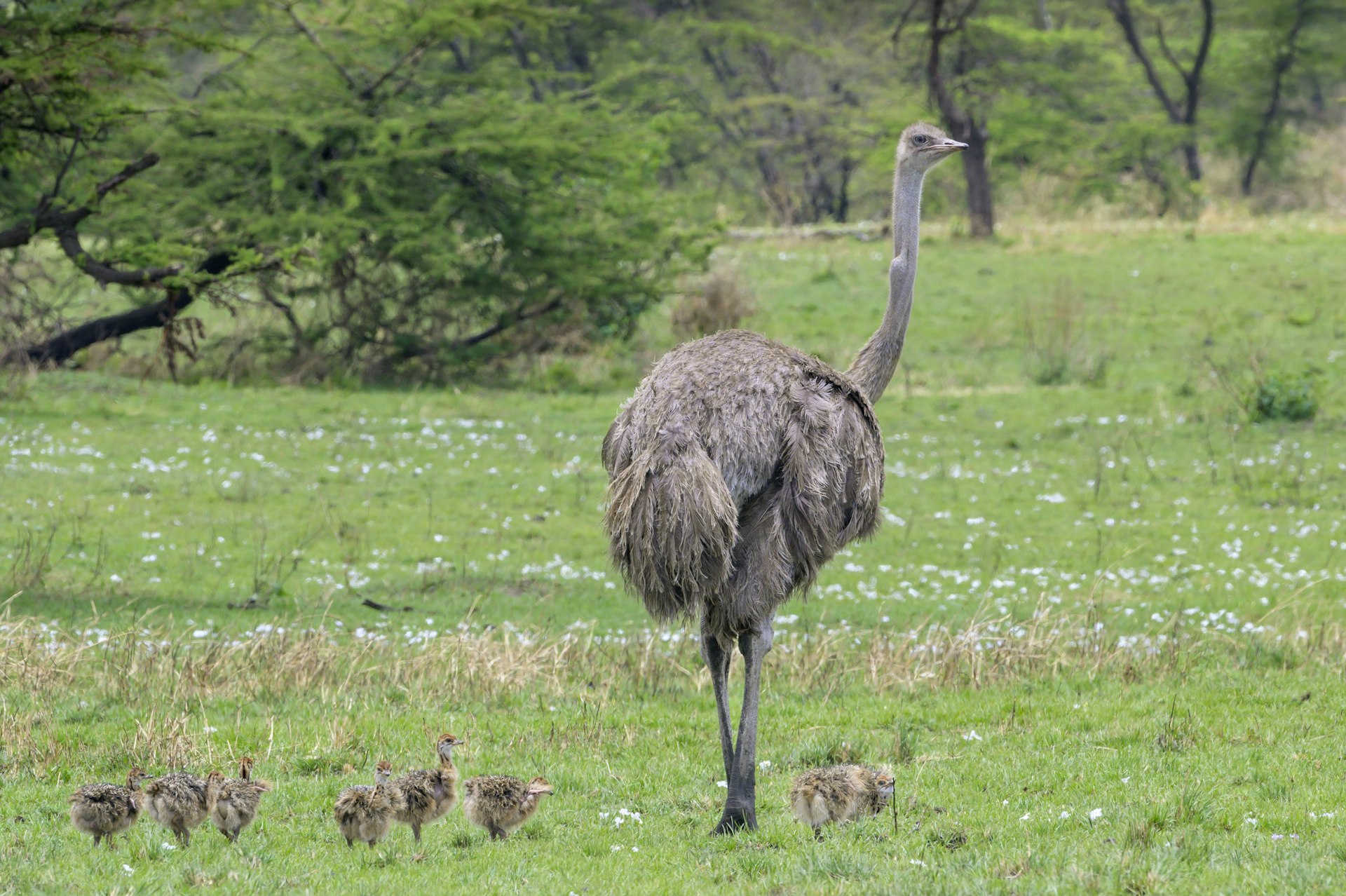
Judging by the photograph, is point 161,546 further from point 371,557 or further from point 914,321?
point 914,321

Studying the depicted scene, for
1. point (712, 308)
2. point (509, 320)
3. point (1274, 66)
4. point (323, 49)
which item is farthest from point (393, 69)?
point (1274, 66)

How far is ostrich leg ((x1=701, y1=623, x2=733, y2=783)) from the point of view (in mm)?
8164

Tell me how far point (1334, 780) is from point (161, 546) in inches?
503

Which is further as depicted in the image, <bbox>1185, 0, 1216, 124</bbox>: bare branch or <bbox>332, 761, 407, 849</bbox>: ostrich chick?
<bbox>1185, 0, 1216, 124</bbox>: bare branch

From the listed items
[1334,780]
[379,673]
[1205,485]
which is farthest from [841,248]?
[1334,780]

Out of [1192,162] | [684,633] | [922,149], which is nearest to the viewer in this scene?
[922,149]

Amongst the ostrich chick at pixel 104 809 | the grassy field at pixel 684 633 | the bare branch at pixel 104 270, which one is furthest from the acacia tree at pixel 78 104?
the ostrich chick at pixel 104 809

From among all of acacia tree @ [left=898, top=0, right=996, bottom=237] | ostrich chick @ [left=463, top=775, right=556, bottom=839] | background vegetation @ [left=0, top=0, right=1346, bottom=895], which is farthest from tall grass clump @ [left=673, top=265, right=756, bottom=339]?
ostrich chick @ [left=463, top=775, right=556, bottom=839]

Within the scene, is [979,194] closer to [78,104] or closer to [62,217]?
[78,104]

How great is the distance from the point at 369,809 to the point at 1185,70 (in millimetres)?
50016

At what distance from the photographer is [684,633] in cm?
1371

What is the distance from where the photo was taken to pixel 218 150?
29.0 m

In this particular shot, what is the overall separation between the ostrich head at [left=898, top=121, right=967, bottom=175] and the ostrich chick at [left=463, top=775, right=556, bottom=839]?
17.2 feet

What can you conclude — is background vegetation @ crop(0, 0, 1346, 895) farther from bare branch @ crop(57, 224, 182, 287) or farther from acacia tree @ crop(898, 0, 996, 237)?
acacia tree @ crop(898, 0, 996, 237)
